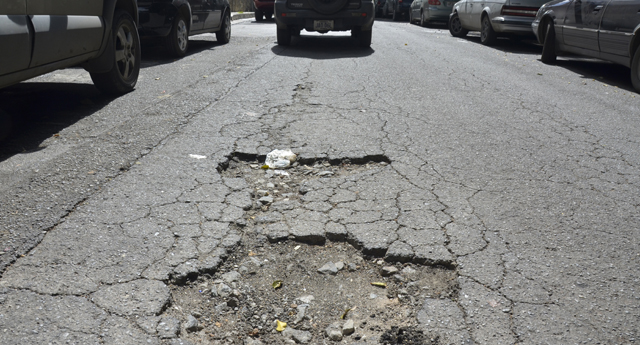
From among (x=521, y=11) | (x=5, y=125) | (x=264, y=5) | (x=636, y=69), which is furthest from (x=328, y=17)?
(x=264, y=5)

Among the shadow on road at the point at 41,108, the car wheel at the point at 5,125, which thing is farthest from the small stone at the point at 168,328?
the car wheel at the point at 5,125

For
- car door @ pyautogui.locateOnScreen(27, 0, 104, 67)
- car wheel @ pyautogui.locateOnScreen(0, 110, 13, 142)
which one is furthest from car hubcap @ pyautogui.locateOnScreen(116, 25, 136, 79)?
car wheel @ pyautogui.locateOnScreen(0, 110, 13, 142)

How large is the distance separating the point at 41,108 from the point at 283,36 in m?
6.25

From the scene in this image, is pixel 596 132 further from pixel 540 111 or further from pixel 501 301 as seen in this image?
pixel 501 301

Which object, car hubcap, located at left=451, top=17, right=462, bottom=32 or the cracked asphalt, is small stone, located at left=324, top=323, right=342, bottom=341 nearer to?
the cracked asphalt

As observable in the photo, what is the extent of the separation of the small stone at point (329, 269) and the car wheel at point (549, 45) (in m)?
8.52

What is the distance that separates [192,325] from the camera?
2.25 meters

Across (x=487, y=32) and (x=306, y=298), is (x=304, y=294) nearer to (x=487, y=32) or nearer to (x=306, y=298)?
(x=306, y=298)

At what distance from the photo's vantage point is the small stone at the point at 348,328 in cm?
227

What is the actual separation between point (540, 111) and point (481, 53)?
562 cm

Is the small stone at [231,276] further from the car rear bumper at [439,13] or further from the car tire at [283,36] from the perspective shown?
the car rear bumper at [439,13]

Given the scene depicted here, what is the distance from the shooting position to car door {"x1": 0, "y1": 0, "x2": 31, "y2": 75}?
3.92 metres

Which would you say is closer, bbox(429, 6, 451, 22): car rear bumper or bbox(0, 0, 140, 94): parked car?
bbox(0, 0, 140, 94): parked car

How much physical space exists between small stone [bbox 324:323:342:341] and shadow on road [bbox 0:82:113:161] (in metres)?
3.00
